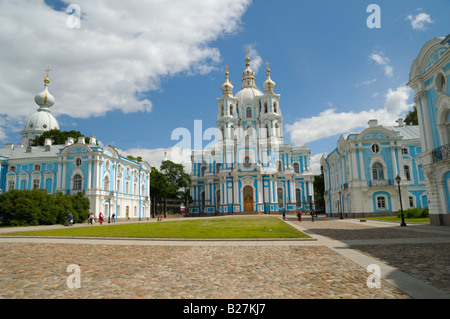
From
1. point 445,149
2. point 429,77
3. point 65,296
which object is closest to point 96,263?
point 65,296

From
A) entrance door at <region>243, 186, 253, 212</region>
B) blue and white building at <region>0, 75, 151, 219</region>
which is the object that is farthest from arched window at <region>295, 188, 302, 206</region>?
blue and white building at <region>0, 75, 151, 219</region>

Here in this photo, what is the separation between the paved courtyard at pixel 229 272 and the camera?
17.0 feet

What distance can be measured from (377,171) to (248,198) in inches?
942

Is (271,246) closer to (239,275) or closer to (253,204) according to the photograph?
(239,275)

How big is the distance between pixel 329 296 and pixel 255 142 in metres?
A: 54.8

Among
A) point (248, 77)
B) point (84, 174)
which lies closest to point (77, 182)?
point (84, 174)

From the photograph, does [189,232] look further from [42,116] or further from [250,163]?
[42,116]

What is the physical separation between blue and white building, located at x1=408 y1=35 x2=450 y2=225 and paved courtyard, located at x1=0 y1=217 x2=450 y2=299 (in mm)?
10454

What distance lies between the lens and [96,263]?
8156mm

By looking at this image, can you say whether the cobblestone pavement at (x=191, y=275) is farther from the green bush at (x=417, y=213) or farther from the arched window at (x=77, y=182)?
the arched window at (x=77, y=182)

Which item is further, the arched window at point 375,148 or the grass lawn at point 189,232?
the arched window at point 375,148

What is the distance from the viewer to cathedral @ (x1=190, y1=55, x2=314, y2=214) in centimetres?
5422

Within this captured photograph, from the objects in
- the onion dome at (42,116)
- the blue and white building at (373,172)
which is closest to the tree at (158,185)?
the onion dome at (42,116)

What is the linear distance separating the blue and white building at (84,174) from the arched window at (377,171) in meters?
33.7
